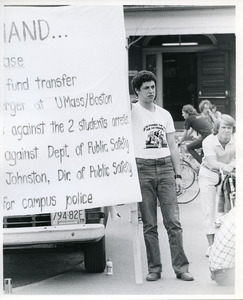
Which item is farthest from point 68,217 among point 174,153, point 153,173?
point 174,153

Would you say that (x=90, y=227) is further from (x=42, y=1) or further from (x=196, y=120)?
(x=196, y=120)

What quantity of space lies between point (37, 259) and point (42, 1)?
293cm

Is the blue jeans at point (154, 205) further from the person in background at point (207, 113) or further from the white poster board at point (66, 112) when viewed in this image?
the person in background at point (207, 113)

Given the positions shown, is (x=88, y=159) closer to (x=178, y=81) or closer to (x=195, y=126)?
(x=195, y=126)

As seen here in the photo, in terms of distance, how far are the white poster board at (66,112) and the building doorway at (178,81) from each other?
11640 millimetres

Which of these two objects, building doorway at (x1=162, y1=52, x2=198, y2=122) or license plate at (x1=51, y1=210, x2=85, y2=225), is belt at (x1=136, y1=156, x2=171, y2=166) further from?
building doorway at (x1=162, y1=52, x2=198, y2=122)

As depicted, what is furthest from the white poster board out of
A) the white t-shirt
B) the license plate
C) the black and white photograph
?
the license plate

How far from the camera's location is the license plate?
5867mm

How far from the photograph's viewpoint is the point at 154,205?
5.92 m

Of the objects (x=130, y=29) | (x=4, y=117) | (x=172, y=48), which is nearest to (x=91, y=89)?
(x=4, y=117)

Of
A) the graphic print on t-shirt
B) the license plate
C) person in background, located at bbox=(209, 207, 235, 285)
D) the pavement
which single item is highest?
the graphic print on t-shirt

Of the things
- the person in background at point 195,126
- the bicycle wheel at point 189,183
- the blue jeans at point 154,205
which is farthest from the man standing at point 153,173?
the person in background at point 195,126

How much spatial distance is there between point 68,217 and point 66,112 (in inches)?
38.4

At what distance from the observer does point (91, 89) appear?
543 cm
